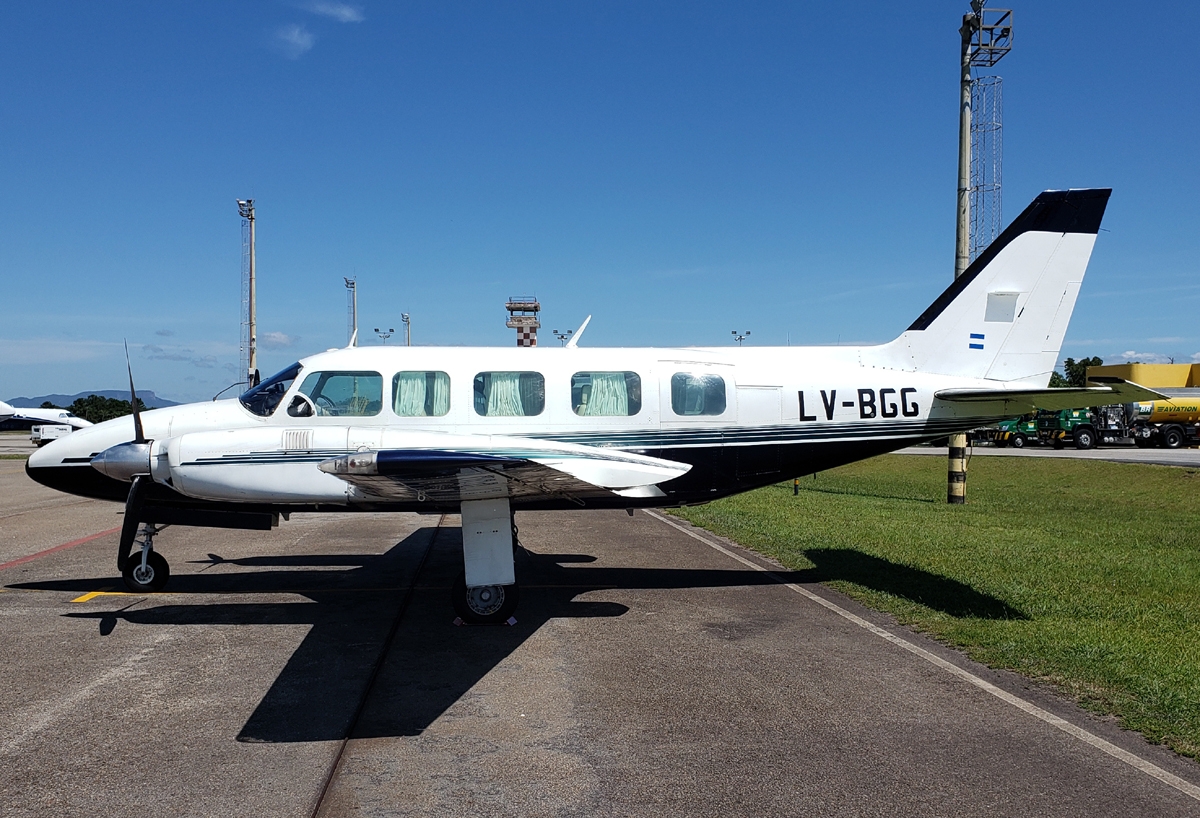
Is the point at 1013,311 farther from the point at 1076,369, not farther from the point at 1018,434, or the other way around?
the point at 1076,369

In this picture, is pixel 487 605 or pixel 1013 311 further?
pixel 1013 311

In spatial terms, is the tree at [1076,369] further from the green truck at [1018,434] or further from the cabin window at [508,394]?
the cabin window at [508,394]

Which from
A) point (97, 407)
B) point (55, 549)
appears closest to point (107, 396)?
point (97, 407)

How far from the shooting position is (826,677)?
262 inches

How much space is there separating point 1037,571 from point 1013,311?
3.49 m

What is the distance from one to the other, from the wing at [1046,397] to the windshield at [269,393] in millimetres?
7854

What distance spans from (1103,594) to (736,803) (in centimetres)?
714

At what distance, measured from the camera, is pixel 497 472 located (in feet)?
22.6

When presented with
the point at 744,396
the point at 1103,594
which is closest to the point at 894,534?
the point at 1103,594

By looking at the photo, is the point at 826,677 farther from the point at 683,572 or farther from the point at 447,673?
the point at 683,572

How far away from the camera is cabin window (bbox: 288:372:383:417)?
9.27 m

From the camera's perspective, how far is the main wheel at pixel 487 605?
27.3ft

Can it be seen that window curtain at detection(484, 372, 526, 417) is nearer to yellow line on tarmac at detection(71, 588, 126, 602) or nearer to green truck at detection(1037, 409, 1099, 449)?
Answer: yellow line on tarmac at detection(71, 588, 126, 602)

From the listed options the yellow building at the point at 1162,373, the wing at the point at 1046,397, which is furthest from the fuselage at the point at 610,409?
the yellow building at the point at 1162,373
